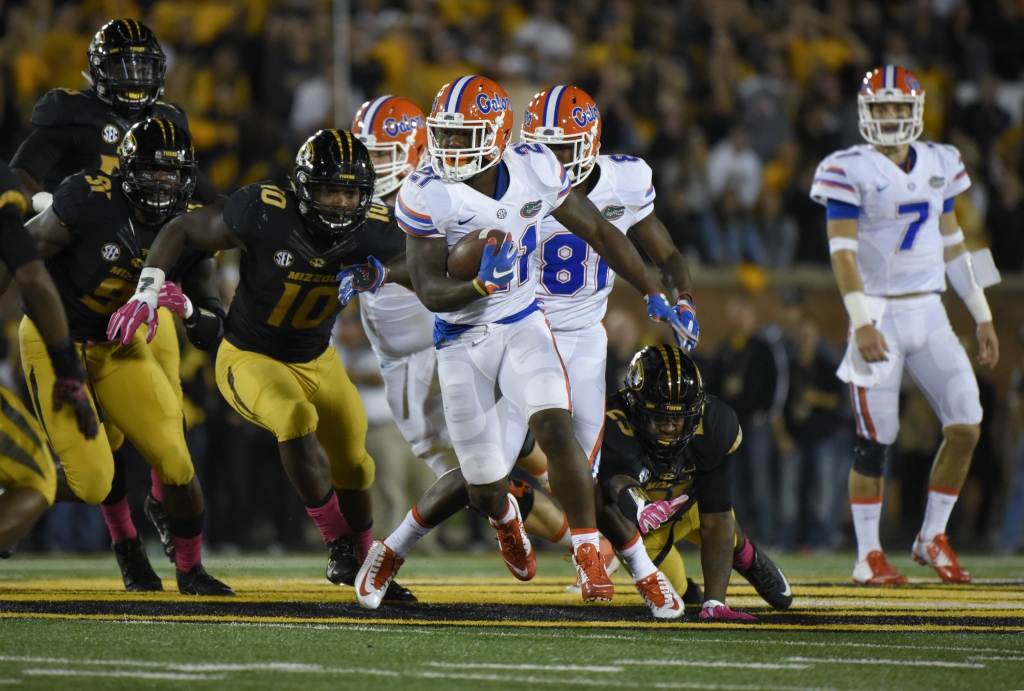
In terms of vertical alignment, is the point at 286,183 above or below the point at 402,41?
below

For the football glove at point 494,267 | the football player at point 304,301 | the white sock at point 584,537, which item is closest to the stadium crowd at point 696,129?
the football player at point 304,301

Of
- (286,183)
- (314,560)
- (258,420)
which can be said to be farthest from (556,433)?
(286,183)

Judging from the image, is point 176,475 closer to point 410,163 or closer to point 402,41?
point 410,163

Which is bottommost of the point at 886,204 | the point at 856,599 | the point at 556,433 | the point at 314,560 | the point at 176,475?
the point at 314,560

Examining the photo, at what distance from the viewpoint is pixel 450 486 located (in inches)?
204

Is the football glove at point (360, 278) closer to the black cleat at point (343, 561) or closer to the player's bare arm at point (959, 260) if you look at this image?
the black cleat at point (343, 561)

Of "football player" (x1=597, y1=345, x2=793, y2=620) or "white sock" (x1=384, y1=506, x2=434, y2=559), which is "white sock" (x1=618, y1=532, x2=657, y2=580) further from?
"white sock" (x1=384, y1=506, x2=434, y2=559)

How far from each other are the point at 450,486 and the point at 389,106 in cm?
228

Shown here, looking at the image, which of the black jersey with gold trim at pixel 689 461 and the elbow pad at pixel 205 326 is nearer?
the black jersey with gold trim at pixel 689 461

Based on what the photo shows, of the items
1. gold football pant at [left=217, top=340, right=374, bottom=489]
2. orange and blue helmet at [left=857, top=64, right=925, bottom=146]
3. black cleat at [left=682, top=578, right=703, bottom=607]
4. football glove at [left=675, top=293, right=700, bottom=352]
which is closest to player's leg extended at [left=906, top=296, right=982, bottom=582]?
orange and blue helmet at [left=857, top=64, right=925, bottom=146]

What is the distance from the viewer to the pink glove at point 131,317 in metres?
5.05

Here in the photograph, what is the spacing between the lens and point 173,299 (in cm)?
541

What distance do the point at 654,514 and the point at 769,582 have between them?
0.60 metres

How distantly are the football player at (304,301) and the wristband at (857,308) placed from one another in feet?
7.73
